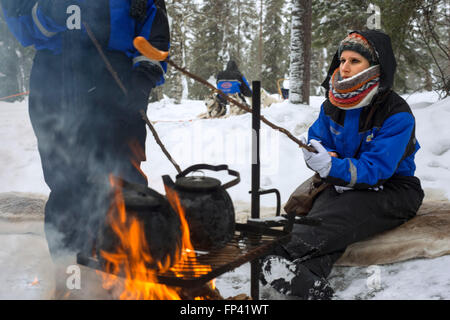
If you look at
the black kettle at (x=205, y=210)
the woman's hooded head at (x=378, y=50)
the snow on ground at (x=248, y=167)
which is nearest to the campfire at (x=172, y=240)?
the black kettle at (x=205, y=210)

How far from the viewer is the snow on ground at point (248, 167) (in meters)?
2.41

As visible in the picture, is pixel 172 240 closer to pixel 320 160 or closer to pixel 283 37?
pixel 320 160

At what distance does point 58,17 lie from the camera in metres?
2.49

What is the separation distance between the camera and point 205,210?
1837mm

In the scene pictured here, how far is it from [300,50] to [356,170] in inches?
210

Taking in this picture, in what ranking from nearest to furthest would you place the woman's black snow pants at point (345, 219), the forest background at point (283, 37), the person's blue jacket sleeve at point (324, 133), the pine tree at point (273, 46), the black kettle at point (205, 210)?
the black kettle at point (205, 210) → the woman's black snow pants at point (345, 219) → the person's blue jacket sleeve at point (324, 133) → the forest background at point (283, 37) → the pine tree at point (273, 46)

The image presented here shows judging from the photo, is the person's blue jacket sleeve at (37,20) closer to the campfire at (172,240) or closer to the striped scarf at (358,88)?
the campfire at (172,240)

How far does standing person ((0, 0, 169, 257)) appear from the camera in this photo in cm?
255

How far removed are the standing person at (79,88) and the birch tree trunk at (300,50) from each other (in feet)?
16.7

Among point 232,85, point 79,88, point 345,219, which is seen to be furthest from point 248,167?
point 232,85

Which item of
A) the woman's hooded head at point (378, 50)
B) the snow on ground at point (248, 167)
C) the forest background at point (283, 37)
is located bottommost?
the snow on ground at point (248, 167)

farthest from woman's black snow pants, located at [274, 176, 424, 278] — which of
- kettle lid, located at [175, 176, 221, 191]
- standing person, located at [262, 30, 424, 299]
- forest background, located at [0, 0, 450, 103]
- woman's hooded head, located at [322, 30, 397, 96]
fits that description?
forest background, located at [0, 0, 450, 103]

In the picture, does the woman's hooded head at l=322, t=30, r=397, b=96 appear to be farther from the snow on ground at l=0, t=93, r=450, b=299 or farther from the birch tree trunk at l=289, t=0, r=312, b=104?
the birch tree trunk at l=289, t=0, r=312, b=104

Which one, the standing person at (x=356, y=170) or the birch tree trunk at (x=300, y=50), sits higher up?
the birch tree trunk at (x=300, y=50)
